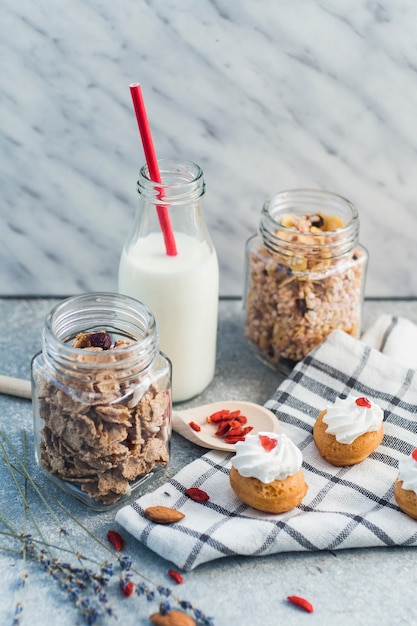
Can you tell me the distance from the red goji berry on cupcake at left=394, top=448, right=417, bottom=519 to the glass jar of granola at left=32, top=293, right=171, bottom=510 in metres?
0.35

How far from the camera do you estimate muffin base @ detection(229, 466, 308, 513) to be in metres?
1.19

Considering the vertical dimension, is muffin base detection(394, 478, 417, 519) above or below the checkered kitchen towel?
above

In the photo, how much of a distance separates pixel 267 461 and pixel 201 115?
0.69 m

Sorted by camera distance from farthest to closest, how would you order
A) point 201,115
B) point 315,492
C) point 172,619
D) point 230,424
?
point 201,115 < point 230,424 < point 315,492 < point 172,619

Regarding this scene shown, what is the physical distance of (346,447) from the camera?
1289 mm

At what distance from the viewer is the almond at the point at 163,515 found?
118cm

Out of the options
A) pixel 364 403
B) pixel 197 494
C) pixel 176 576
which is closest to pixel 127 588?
pixel 176 576

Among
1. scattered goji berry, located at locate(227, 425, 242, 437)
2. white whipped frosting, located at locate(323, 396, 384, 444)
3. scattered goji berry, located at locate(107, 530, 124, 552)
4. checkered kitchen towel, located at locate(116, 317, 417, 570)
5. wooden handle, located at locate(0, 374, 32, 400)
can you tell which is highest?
white whipped frosting, located at locate(323, 396, 384, 444)

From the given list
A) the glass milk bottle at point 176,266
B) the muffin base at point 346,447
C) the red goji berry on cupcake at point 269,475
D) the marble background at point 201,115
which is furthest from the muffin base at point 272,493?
the marble background at point 201,115

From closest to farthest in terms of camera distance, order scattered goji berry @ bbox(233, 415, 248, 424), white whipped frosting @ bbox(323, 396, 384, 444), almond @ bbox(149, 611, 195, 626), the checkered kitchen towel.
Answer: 1. almond @ bbox(149, 611, 195, 626)
2. the checkered kitchen towel
3. white whipped frosting @ bbox(323, 396, 384, 444)
4. scattered goji berry @ bbox(233, 415, 248, 424)

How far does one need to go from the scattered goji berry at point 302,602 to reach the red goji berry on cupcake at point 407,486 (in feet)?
0.69

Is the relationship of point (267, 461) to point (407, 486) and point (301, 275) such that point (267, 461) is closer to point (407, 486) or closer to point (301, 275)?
point (407, 486)

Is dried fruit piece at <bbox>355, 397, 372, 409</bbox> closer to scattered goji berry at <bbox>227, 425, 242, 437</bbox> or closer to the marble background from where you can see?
scattered goji berry at <bbox>227, 425, 242, 437</bbox>

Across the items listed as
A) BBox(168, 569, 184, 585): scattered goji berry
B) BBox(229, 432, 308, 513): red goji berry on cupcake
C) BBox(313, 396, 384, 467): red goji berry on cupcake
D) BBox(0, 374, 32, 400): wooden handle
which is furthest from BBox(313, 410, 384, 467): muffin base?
BBox(0, 374, 32, 400): wooden handle
